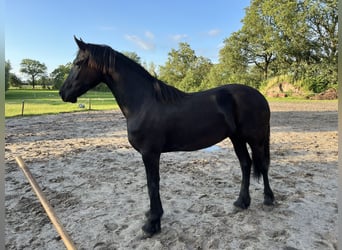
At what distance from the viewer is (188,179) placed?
3.63 metres

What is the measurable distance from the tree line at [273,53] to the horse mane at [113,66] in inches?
616

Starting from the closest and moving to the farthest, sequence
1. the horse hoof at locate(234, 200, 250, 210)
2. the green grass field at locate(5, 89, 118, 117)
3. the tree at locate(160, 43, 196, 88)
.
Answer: the horse hoof at locate(234, 200, 250, 210) < the green grass field at locate(5, 89, 118, 117) < the tree at locate(160, 43, 196, 88)

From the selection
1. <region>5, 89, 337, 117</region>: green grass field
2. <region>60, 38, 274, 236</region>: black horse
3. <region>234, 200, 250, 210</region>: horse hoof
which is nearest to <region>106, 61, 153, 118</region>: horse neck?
<region>60, 38, 274, 236</region>: black horse

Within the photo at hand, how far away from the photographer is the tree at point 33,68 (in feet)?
150

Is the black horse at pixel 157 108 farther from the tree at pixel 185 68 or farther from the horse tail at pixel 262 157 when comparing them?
the tree at pixel 185 68

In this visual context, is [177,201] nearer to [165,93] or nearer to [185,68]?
[165,93]

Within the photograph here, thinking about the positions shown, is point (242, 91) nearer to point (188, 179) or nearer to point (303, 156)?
point (188, 179)

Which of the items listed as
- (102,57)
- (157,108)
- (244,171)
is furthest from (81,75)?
(244,171)

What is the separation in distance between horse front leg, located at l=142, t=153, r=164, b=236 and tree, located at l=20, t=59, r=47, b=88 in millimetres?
48604

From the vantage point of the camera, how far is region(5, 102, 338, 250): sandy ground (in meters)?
2.17

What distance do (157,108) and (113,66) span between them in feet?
1.83

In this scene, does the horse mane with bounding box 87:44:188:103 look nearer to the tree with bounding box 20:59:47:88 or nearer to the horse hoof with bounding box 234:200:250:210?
the horse hoof with bounding box 234:200:250:210

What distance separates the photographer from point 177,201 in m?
2.92

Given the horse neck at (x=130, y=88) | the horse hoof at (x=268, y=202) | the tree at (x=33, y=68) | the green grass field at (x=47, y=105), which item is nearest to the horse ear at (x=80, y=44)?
the horse neck at (x=130, y=88)
